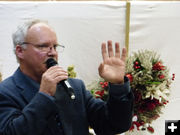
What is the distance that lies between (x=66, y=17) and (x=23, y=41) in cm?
127

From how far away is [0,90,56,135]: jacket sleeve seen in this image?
802mm

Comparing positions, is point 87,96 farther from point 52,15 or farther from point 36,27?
point 52,15

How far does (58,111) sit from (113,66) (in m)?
0.31

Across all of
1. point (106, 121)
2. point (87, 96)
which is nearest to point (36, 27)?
point (87, 96)

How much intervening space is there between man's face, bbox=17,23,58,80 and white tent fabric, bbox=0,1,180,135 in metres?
1.24

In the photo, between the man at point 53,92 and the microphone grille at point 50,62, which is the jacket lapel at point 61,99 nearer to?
the man at point 53,92

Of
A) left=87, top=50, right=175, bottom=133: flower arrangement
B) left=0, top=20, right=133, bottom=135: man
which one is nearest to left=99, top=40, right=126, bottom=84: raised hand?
left=0, top=20, right=133, bottom=135: man

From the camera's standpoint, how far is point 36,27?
3.26 ft

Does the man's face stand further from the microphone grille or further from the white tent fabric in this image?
the white tent fabric

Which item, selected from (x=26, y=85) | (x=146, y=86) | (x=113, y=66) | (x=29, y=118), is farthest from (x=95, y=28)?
(x=29, y=118)

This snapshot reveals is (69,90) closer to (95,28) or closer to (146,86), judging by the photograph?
(146,86)

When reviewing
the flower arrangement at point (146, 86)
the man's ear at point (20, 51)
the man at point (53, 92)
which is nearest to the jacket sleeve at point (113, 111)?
the man at point (53, 92)

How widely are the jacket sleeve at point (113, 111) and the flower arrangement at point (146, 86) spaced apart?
614 mm

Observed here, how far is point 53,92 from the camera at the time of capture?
2.82 feet
